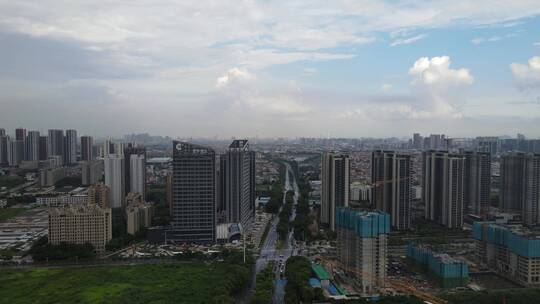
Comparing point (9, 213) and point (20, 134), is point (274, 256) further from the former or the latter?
point (20, 134)

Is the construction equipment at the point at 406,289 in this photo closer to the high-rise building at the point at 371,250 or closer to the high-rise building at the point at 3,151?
the high-rise building at the point at 371,250

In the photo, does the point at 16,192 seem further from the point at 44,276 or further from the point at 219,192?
the point at 44,276

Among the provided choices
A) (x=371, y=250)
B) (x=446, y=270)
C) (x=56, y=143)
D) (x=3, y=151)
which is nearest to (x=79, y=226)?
(x=371, y=250)

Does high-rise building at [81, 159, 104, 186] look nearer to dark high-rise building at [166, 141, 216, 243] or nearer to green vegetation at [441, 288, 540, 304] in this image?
dark high-rise building at [166, 141, 216, 243]

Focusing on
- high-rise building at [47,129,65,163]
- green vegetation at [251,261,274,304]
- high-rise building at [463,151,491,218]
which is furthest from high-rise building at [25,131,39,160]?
high-rise building at [463,151,491,218]

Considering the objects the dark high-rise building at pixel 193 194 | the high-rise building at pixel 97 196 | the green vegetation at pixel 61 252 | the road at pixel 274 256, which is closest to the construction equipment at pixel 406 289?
the road at pixel 274 256

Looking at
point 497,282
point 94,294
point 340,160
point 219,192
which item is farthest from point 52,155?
point 497,282

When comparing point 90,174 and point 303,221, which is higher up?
point 90,174
